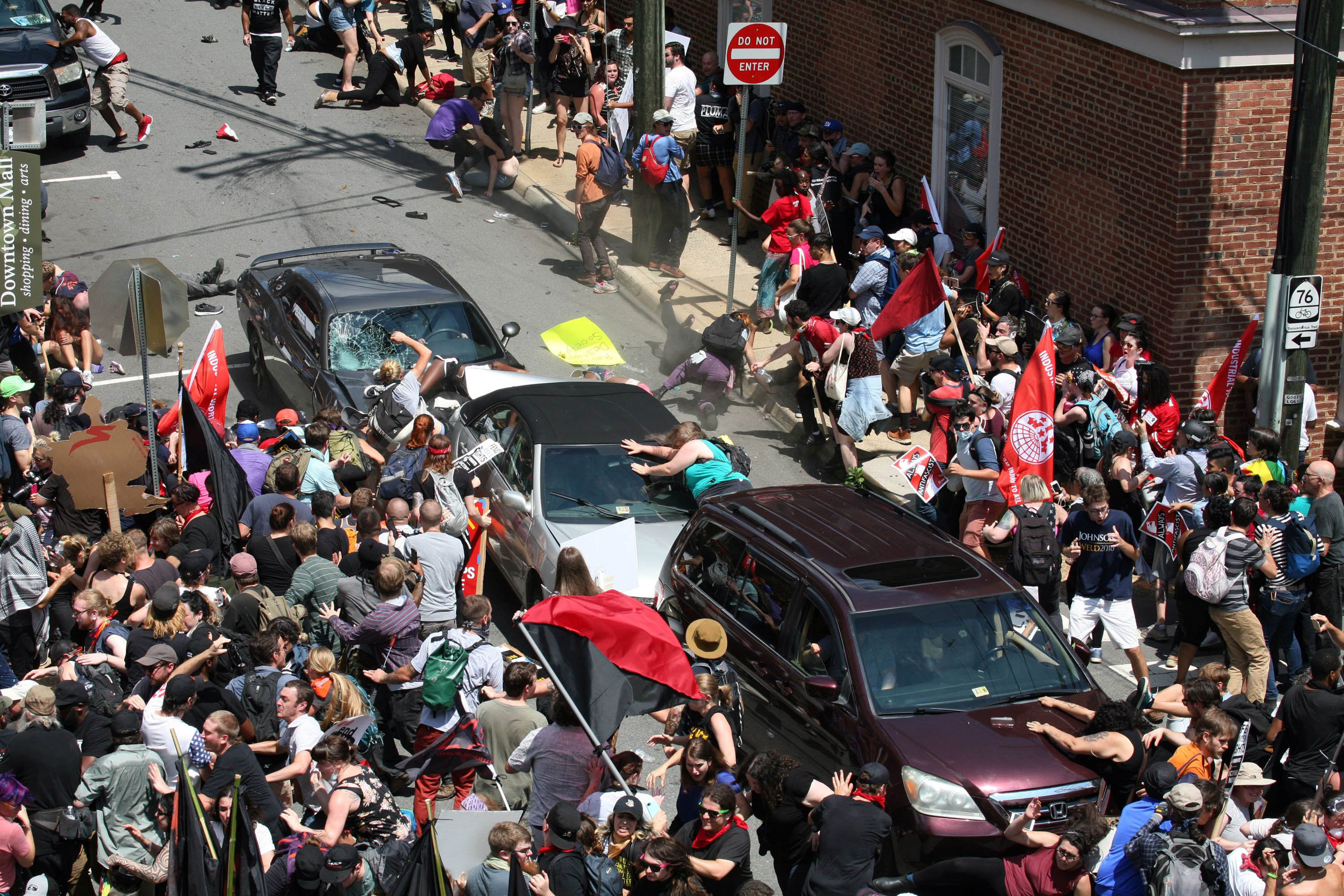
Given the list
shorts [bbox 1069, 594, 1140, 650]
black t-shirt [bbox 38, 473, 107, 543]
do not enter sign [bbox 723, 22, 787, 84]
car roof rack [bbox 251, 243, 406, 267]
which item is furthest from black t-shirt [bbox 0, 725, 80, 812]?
do not enter sign [bbox 723, 22, 787, 84]

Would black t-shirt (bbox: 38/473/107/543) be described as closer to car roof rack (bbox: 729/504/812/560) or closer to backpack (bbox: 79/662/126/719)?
backpack (bbox: 79/662/126/719)

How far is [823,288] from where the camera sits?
13320mm

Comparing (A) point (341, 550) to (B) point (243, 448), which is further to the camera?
(B) point (243, 448)

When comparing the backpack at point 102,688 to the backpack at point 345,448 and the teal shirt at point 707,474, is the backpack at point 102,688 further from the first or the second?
the teal shirt at point 707,474

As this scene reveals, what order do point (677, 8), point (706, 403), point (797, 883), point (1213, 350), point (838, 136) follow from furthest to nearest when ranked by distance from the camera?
point (677, 8) → point (838, 136) → point (706, 403) → point (1213, 350) → point (797, 883)

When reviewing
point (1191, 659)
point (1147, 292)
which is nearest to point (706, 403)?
point (1147, 292)

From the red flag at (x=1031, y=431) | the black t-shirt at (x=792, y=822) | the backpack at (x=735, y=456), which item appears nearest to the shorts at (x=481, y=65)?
the backpack at (x=735, y=456)

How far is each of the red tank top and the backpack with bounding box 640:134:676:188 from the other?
11.1 meters

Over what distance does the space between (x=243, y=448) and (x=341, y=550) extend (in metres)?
1.92

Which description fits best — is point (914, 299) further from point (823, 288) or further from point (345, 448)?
point (345, 448)

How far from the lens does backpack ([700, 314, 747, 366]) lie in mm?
13086

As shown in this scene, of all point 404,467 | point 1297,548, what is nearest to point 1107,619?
point 1297,548

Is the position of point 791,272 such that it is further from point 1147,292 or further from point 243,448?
point 243,448

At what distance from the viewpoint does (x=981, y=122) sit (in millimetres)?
15031
